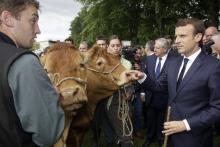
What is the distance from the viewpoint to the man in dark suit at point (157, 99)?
8.18 meters

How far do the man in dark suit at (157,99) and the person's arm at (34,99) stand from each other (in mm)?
5531

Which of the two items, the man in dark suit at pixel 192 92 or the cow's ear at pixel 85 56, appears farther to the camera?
the cow's ear at pixel 85 56

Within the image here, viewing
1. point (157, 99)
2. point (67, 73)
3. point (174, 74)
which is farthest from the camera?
point (157, 99)

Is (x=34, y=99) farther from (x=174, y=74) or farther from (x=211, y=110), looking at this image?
Result: (x=174, y=74)

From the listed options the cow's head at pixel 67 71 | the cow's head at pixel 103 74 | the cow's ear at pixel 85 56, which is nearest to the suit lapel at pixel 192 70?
the cow's head at pixel 67 71

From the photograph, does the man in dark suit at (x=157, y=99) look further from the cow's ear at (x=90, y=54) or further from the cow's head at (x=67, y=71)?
the cow's head at (x=67, y=71)

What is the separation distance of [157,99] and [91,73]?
114 inches

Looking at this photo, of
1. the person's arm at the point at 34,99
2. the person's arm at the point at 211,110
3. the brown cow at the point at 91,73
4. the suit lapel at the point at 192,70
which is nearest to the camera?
the person's arm at the point at 34,99

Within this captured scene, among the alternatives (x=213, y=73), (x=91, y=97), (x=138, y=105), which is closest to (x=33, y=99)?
(x=213, y=73)

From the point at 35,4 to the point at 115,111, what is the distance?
4826mm

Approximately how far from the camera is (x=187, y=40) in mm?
4293

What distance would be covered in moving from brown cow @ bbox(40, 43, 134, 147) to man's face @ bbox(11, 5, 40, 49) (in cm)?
210

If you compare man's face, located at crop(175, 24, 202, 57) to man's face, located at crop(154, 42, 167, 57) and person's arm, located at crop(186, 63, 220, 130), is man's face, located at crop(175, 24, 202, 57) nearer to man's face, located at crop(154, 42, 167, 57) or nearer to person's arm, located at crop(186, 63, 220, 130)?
person's arm, located at crop(186, 63, 220, 130)

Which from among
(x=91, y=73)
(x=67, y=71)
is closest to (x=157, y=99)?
(x=91, y=73)
